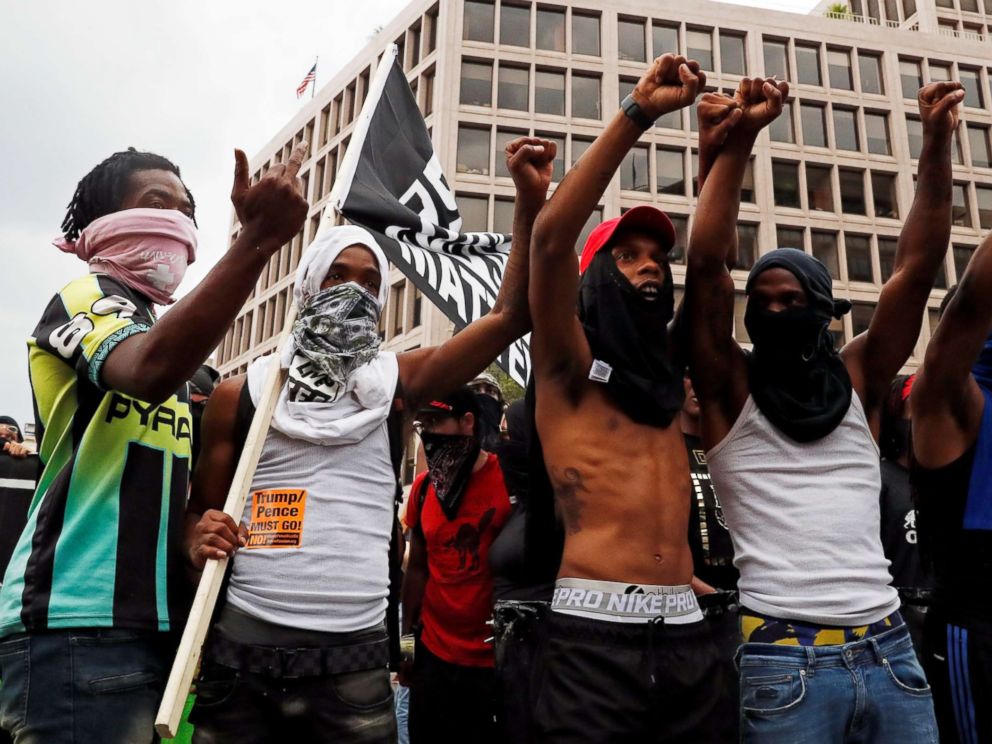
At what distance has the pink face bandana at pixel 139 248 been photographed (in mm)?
2459

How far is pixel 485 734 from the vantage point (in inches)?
159

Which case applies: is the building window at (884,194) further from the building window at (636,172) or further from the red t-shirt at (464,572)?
the red t-shirt at (464,572)

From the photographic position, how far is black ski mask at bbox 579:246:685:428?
263cm

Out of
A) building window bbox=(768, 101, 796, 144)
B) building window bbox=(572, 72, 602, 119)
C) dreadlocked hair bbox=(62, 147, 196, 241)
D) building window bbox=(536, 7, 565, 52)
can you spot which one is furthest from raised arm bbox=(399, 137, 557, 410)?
building window bbox=(768, 101, 796, 144)

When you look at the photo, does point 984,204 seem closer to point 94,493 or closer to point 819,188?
point 819,188

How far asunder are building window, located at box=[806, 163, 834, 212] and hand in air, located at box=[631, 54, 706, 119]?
3795cm

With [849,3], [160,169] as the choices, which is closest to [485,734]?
[160,169]

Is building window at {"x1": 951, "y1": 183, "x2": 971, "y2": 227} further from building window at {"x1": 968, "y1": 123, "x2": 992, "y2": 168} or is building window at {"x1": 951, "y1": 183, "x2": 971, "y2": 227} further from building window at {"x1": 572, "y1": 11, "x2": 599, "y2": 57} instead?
building window at {"x1": 572, "y1": 11, "x2": 599, "y2": 57}

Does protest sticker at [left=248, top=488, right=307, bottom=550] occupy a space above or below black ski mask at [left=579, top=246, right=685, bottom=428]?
below

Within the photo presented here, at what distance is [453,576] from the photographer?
4.25 metres

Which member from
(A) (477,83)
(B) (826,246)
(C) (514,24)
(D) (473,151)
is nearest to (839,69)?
(B) (826,246)

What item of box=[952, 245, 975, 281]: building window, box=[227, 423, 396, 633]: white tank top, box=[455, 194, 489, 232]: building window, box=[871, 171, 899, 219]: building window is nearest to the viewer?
box=[227, 423, 396, 633]: white tank top

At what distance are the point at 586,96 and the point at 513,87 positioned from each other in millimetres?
3297

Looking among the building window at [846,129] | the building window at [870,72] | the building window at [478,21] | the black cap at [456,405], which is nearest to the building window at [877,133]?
the building window at [846,129]
